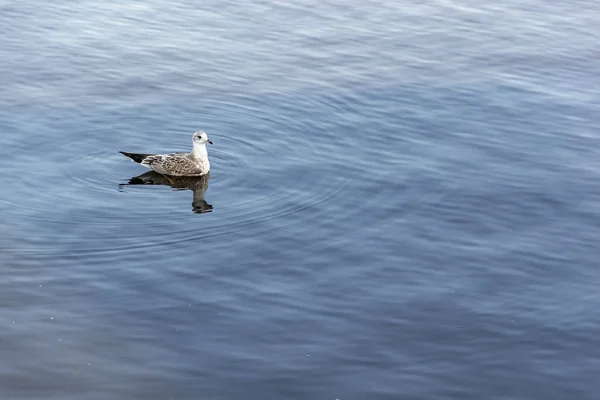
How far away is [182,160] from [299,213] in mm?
4182

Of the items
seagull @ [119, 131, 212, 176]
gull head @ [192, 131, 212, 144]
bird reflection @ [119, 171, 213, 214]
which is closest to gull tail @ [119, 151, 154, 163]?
seagull @ [119, 131, 212, 176]

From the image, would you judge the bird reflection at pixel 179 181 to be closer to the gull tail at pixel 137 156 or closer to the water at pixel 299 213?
the water at pixel 299 213

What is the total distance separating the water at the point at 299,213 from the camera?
702 inches

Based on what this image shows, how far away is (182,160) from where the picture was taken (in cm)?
2606

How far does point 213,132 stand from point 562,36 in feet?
56.1

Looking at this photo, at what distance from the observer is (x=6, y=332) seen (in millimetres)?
18312

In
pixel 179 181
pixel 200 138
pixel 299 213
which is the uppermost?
pixel 200 138

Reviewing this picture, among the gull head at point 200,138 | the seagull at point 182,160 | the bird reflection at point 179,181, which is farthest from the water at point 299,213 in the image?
the gull head at point 200,138

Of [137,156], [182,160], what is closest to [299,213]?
[182,160]

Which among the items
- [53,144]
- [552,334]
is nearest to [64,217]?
[53,144]

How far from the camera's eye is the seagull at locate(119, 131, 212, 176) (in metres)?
26.0

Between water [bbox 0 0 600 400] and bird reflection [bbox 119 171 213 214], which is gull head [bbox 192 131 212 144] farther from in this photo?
water [bbox 0 0 600 400]

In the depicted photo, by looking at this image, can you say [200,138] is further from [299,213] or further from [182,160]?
[299,213]

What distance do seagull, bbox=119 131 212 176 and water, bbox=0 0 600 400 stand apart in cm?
43
